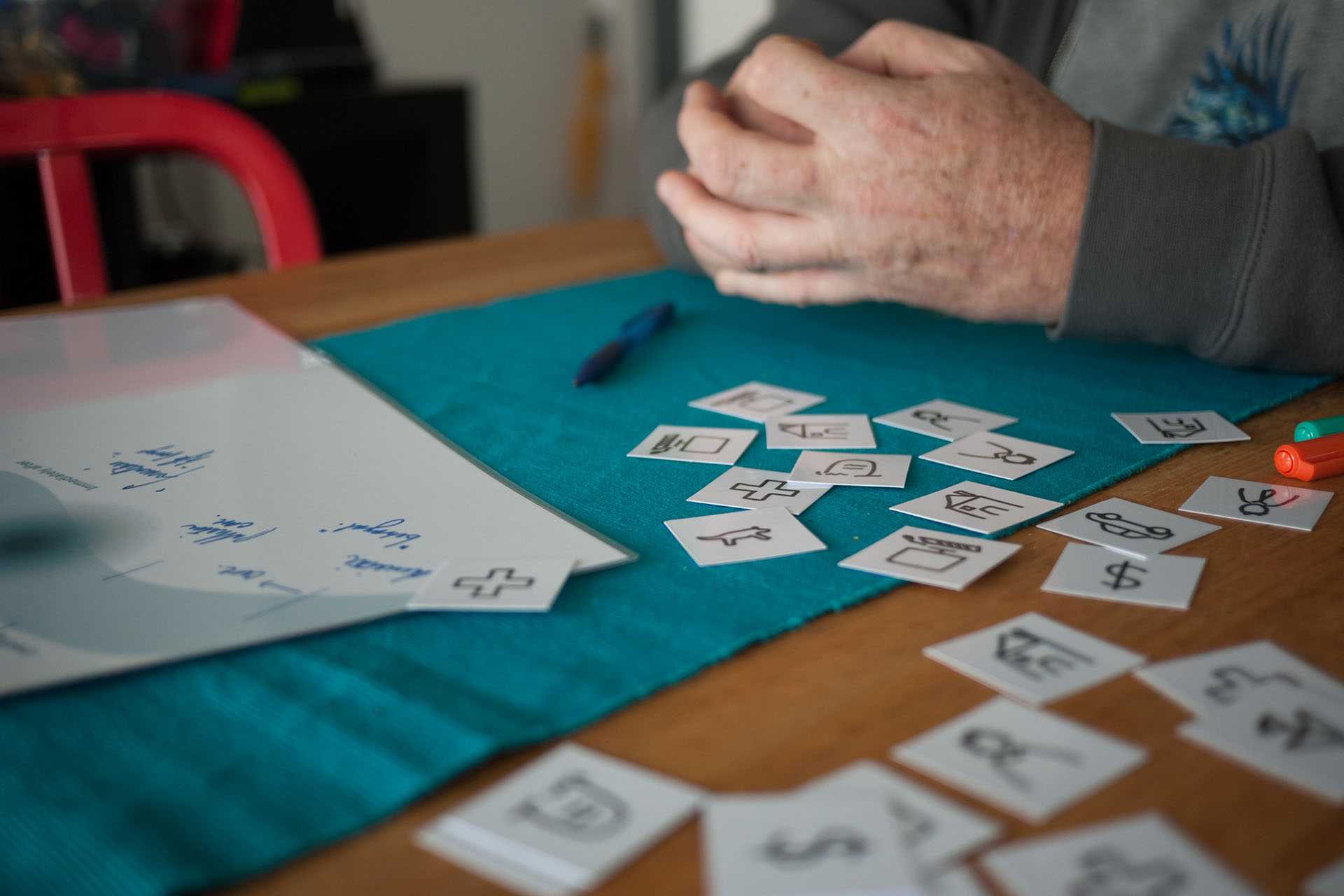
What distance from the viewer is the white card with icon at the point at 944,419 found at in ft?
2.36

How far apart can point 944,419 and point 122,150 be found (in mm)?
1008

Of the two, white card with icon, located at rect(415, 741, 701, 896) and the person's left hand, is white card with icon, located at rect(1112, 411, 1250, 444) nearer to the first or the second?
the person's left hand

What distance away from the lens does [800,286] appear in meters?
0.85

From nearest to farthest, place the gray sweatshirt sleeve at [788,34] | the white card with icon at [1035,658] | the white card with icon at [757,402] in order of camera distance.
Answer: the white card with icon at [1035,658] < the white card with icon at [757,402] < the gray sweatshirt sleeve at [788,34]

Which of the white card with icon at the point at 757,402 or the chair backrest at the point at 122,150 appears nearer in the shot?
the white card with icon at the point at 757,402

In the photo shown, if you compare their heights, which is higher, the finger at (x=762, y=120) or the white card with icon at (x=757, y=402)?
the finger at (x=762, y=120)

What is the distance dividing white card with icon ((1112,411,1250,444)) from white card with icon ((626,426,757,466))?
0.26 metres

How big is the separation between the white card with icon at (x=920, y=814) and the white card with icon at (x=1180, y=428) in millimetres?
416

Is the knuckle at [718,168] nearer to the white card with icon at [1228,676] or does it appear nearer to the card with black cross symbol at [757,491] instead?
the card with black cross symbol at [757,491]

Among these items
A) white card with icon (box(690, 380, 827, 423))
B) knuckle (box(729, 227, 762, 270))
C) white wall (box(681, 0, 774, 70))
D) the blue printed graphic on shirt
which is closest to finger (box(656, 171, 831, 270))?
knuckle (box(729, 227, 762, 270))

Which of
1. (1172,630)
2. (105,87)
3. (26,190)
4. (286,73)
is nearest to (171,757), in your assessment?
(1172,630)

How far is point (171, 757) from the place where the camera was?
1.29 ft

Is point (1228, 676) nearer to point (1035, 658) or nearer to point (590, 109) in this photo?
point (1035, 658)

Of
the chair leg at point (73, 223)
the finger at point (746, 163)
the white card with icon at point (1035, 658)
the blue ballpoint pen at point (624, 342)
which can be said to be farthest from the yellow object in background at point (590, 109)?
the white card with icon at point (1035, 658)
